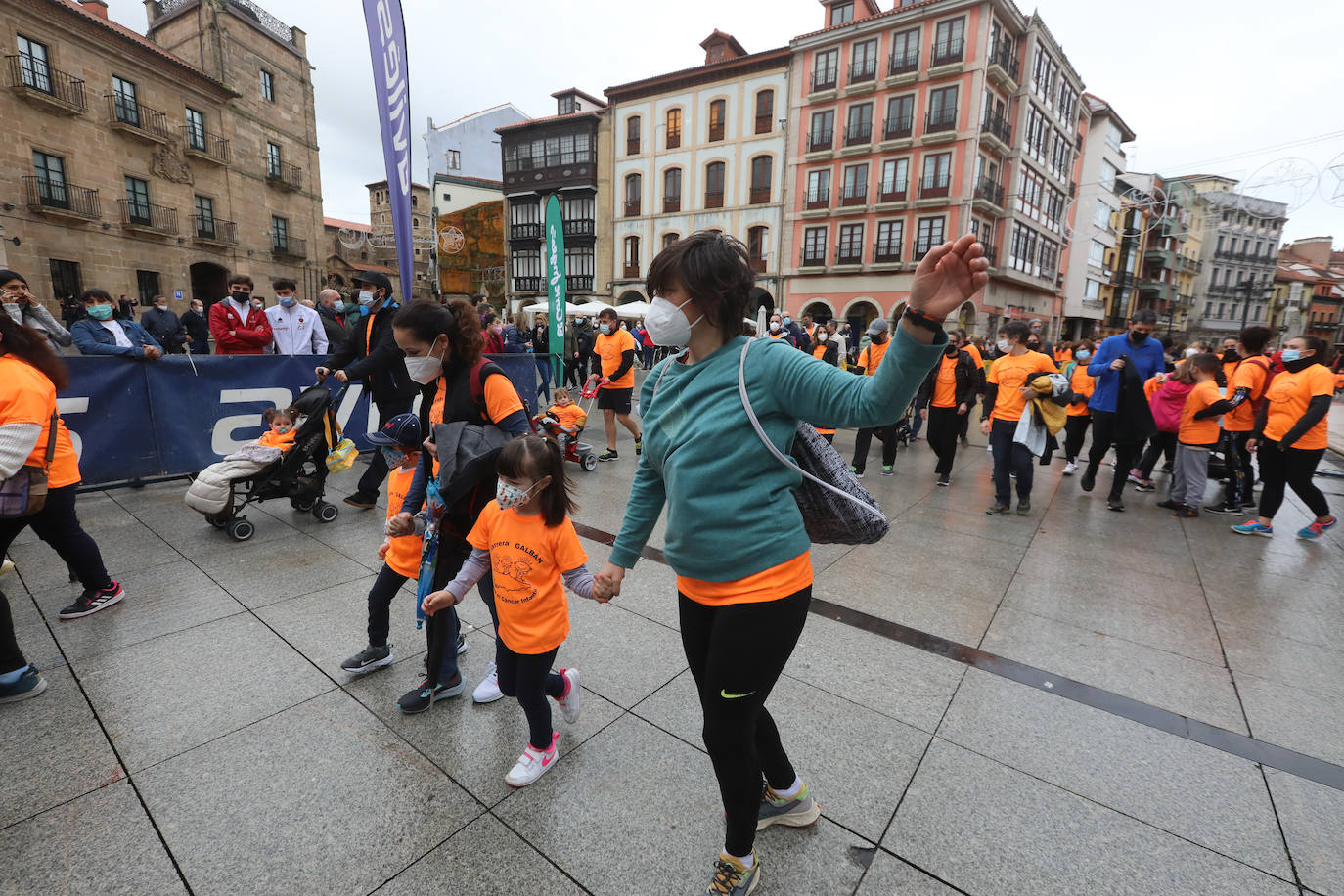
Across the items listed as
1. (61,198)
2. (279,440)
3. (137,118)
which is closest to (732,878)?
(279,440)

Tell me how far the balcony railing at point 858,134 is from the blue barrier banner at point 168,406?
2714cm

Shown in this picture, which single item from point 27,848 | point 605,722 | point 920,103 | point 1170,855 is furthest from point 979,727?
point 920,103

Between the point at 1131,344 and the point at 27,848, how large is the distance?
8.65 m

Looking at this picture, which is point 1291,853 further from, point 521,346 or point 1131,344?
point 521,346

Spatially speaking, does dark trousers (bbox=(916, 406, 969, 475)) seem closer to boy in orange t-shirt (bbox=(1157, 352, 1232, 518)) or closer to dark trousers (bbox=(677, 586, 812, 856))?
boy in orange t-shirt (bbox=(1157, 352, 1232, 518))

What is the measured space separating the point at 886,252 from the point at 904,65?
7.85 m

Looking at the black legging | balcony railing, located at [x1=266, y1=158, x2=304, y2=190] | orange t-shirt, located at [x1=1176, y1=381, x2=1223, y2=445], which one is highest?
balcony railing, located at [x1=266, y1=158, x2=304, y2=190]

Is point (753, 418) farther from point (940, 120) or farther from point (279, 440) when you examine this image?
point (940, 120)

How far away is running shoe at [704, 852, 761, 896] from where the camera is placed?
1768mm

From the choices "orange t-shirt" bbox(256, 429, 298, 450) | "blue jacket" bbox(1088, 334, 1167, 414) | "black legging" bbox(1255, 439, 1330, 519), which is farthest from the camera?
"blue jacket" bbox(1088, 334, 1167, 414)

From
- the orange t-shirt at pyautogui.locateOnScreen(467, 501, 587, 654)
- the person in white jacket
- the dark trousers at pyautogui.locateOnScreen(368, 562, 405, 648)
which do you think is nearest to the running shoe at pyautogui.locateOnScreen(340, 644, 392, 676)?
the dark trousers at pyautogui.locateOnScreen(368, 562, 405, 648)

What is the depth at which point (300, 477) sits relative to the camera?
5535mm

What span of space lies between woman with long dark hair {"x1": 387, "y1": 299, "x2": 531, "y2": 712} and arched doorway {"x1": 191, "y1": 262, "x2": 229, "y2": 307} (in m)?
29.6

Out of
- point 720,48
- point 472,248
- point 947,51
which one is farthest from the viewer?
point 472,248
